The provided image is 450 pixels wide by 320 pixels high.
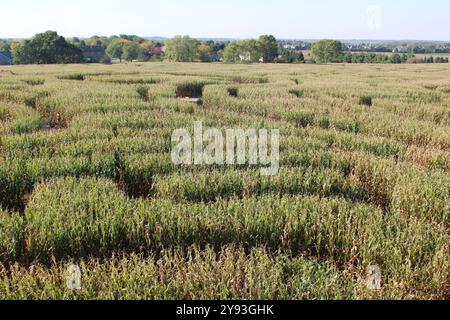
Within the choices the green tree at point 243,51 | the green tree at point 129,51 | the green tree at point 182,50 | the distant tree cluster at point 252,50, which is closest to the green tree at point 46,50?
the green tree at point 182,50

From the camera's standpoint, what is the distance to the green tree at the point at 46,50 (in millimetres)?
63656

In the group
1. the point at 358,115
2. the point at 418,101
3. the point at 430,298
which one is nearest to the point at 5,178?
the point at 430,298

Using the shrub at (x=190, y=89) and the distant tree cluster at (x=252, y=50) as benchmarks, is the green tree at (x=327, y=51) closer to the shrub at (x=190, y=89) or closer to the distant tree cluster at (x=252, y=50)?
the distant tree cluster at (x=252, y=50)

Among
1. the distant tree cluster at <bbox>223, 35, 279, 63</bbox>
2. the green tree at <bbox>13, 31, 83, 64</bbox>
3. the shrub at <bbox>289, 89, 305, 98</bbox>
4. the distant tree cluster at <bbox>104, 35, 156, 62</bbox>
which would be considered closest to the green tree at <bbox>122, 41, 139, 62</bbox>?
the distant tree cluster at <bbox>104, 35, 156, 62</bbox>

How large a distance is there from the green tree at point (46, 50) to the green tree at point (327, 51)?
52548 mm

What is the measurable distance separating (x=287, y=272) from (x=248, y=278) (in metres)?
0.58

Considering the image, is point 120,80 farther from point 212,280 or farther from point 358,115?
point 212,280

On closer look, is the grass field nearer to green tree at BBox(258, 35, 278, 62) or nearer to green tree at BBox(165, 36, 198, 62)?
green tree at BBox(165, 36, 198, 62)

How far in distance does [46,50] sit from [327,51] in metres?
58.3

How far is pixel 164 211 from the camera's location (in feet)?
14.8

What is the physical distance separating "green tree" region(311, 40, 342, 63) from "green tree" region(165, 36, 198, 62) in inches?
1103

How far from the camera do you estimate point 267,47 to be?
3428 inches

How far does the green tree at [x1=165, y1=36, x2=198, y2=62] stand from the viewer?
8569 cm

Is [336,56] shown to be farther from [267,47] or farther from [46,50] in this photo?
[46,50]
